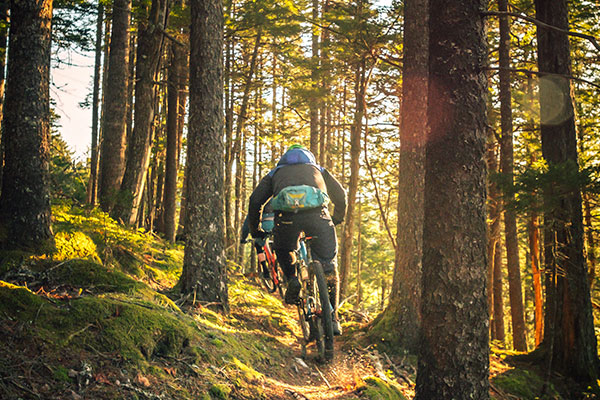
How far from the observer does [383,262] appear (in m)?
35.3

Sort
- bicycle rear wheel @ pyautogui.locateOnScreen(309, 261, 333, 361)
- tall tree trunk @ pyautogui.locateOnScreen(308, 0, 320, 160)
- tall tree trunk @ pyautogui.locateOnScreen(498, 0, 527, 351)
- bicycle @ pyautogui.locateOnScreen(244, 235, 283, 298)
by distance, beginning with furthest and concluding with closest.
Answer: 1. tall tree trunk @ pyautogui.locateOnScreen(308, 0, 320, 160)
2. tall tree trunk @ pyautogui.locateOnScreen(498, 0, 527, 351)
3. bicycle @ pyautogui.locateOnScreen(244, 235, 283, 298)
4. bicycle rear wheel @ pyautogui.locateOnScreen(309, 261, 333, 361)

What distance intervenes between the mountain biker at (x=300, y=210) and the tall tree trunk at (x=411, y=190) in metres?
1.42

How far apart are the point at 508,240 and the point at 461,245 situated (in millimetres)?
10963

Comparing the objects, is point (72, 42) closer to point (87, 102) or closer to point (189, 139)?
point (87, 102)

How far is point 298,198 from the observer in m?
5.16

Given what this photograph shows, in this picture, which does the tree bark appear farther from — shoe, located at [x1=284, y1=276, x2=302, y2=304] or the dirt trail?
shoe, located at [x1=284, y1=276, x2=302, y2=304]

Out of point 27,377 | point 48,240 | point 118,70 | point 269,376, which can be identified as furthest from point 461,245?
point 118,70

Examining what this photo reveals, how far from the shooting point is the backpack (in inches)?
203

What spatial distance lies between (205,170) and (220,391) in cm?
366

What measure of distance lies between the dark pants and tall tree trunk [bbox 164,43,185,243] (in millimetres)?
9085

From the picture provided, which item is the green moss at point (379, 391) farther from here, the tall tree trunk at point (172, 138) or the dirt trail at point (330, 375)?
the tall tree trunk at point (172, 138)

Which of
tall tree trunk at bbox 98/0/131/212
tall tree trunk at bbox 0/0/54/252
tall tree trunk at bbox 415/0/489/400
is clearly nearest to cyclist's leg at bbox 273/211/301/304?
tall tree trunk at bbox 415/0/489/400

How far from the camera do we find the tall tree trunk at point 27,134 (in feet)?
16.1

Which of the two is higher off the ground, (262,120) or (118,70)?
(262,120)
